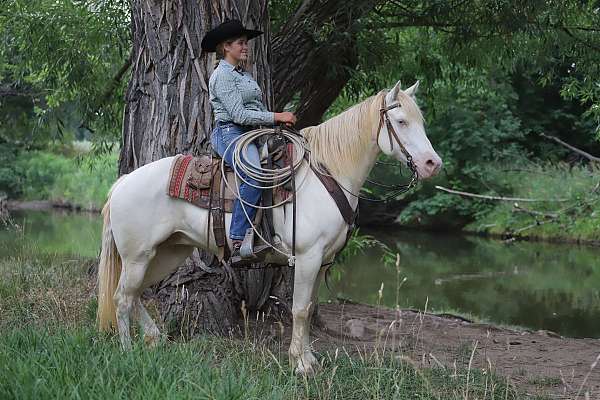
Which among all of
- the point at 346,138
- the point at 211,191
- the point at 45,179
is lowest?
the point at 45,179

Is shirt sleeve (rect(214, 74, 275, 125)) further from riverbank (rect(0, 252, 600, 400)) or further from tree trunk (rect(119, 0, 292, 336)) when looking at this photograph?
riverbank (rect(0, 252, 600, 400))

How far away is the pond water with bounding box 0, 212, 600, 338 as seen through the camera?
1134 centimetres

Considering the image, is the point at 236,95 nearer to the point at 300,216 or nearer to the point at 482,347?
the point at 300,216

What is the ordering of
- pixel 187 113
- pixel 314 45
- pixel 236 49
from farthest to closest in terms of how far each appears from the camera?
pixel 314 45, pixel 187 113, pixel 236 49

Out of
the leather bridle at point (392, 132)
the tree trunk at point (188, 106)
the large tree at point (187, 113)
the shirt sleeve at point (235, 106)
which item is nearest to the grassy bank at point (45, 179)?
the large tree at point (187, 113)

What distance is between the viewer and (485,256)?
18297 mm

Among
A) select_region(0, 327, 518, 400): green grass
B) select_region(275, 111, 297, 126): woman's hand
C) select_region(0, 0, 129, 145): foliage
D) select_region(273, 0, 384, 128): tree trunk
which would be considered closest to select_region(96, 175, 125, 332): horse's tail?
select_region(0, 327, 518, 400): green grass

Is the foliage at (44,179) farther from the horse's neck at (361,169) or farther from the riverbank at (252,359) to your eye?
the horse's neck at (361,169)

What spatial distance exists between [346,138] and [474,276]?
1057 centimetres

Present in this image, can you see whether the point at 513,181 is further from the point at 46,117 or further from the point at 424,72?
the point at 46,117

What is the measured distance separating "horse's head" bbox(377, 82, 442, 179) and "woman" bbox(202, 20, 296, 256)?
657mm

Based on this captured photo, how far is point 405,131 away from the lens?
4.96 metres

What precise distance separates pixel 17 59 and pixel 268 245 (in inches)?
284

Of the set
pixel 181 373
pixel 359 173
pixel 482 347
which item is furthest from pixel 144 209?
pixel 482 347
